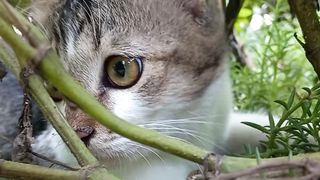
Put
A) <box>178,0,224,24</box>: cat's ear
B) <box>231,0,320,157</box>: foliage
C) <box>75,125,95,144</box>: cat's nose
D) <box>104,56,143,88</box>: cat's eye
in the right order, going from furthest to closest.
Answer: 1. <box>231,0,320,157</box>: foliage
2. <box>178,0,224,24</box>: cat's ear
3. <box>104,56,143,88</box>: cat's eye
4. <box>75,125,95,144</box>: cat's nose

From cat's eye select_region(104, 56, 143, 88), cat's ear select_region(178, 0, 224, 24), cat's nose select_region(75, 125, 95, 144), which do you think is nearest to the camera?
cat's nose select_region(75, 125, 95, 144)

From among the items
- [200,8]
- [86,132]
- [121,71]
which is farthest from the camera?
[200,8]

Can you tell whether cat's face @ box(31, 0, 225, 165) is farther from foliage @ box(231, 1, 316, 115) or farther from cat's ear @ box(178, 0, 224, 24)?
foliage @ box(231, 1, 316, 115)

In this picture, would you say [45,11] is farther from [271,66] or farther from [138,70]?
[271,66]

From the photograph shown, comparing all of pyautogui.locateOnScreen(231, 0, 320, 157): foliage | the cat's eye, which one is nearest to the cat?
the cat's eye

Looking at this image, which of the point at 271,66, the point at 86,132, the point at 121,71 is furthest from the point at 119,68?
the point at 271,66

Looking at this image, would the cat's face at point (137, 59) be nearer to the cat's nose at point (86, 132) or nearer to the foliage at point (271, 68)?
the cat's nose at point (86, 132)

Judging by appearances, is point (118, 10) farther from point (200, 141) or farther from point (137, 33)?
point (200, 141)
